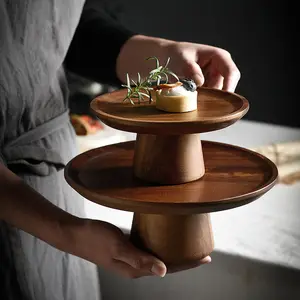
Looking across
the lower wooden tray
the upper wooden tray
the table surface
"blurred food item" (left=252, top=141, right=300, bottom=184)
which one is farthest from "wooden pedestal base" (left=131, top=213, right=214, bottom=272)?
"blurred food item" (left=252, top=141, right=300, bottom=184)

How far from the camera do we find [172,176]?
57 cm

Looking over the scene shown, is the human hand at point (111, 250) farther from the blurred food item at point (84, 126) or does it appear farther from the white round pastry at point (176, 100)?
the blurred food item at point (84, 126)

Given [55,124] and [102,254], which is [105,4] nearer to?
[55,124]

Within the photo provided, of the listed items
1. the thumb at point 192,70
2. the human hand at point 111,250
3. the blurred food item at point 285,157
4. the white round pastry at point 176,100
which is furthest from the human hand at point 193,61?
the blurred food item at point 285,157

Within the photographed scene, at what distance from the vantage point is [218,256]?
0.97 m

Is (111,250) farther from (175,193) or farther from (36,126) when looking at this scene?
(36,126)

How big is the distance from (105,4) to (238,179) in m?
1.48

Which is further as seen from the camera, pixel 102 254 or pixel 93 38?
pixel 93 38

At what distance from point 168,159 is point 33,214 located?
0.46 feet

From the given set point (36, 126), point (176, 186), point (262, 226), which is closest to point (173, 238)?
point (176, 186)

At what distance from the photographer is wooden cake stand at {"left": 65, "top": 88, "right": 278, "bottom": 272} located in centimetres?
51

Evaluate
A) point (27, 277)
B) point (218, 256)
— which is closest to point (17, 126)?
point (27, 277)

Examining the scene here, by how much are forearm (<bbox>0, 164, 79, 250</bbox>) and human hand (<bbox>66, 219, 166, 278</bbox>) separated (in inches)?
0.5

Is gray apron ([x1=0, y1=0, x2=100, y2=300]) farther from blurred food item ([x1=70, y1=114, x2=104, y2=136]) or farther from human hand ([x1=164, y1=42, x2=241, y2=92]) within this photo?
blurred food item ([x1=70, y1=114, x2=104, y2=136])
